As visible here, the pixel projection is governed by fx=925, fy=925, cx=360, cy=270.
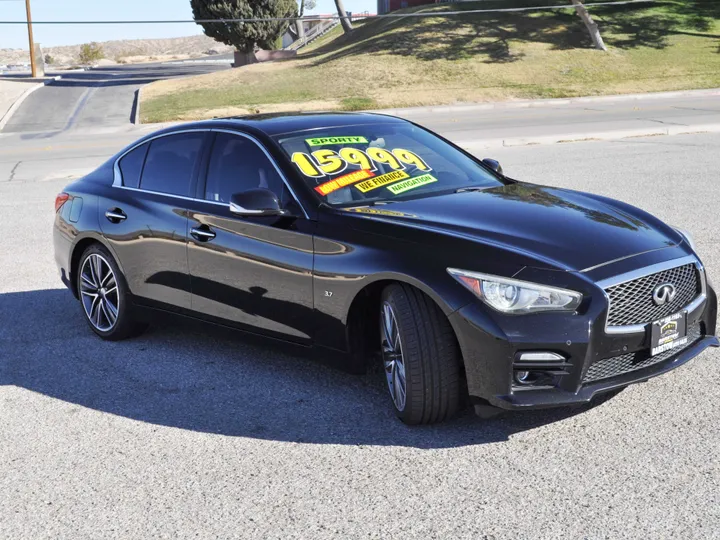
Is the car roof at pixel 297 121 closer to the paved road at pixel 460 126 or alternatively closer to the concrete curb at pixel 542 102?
the paved road at pixel 460 126

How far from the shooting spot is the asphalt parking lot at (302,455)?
3.66 m

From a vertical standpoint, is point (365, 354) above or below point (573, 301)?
below

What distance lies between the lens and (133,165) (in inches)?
253

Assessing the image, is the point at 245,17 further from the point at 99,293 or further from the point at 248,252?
the point at 248,252

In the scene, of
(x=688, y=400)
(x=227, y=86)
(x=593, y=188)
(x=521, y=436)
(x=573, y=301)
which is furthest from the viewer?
(x=227, y=86)

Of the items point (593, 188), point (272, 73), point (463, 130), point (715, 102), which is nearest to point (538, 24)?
point (272, 73)

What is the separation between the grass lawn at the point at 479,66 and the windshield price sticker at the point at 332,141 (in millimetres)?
23848

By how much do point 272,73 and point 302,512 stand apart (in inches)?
1434

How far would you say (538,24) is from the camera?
3997 centimetres

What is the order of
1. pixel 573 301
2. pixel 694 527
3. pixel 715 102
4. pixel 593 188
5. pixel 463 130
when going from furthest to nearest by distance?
1. pixel 715 102
2. pixel 463 130
3. pixel 593 188
4. pixel 573 301
5. pixel 694 527

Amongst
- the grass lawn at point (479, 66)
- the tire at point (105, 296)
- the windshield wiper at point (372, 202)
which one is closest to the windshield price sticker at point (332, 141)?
the windshield wiper at point (372, 202)

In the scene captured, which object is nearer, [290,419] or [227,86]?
[290,419]

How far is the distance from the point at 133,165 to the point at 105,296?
934mm

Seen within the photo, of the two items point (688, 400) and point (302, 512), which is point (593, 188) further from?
point (302, 512)
